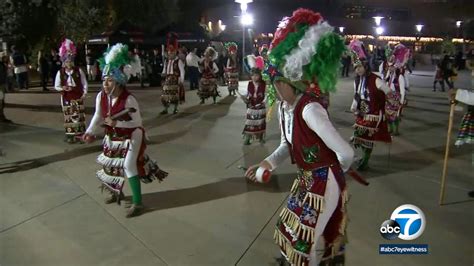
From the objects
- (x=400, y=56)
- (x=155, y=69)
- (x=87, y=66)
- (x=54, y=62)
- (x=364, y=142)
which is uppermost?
(x=400, y=56)

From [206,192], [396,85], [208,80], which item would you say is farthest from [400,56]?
[208,80]

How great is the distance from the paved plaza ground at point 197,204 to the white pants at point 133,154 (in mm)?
514

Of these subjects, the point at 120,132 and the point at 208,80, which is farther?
the point at 208,80

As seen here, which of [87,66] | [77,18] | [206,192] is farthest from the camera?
[87,66]

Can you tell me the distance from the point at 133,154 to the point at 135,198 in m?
0.52

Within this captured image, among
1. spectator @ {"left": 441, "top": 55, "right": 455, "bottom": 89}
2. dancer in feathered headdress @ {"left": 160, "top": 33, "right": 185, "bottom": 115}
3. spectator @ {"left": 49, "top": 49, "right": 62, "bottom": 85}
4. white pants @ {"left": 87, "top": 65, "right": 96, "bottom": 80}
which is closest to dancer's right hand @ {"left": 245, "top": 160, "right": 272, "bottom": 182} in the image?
dancer in feathered headdress @ {"left": 160, "top": 33, "right": 185, "bottom": 115}

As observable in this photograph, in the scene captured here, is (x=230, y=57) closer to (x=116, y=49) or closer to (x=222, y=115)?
(x=222, y=115)

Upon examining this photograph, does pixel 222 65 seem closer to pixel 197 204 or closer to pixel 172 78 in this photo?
pixel 172 78

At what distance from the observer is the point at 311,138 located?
2516 millimetres

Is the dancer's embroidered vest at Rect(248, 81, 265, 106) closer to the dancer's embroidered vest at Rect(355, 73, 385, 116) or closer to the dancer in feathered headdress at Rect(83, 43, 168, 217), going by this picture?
the dancer's embroidered vest at Rect(355, 73, 385, 116)

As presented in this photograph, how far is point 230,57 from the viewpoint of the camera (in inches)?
628

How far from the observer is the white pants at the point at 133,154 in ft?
15.1

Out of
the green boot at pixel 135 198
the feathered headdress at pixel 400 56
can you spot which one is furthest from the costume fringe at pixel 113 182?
the feathered headdress at pixel 400 56

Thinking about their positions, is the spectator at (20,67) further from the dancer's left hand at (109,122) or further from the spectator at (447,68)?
the spectator at (447,68)
